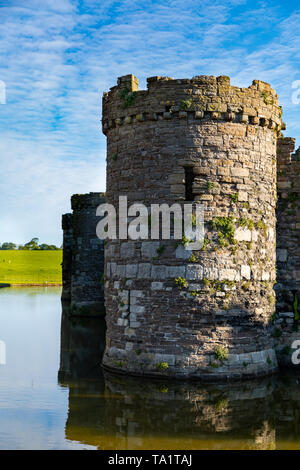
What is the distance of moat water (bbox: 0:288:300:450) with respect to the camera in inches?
305

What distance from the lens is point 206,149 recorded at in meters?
11.5

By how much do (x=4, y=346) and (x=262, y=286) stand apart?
7.65 meters

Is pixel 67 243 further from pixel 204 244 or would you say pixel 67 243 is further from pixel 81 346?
pixel 204 244

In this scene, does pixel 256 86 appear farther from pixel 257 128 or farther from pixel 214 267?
pixel 214 267

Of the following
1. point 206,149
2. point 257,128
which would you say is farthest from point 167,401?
point 257,128

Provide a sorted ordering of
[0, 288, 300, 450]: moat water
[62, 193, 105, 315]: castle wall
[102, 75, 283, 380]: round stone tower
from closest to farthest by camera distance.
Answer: [0, 288, 300, 450]: moat water, [102, 75, 283, 380]: round stone tower, [62, 193, 105, 315]: castle wall

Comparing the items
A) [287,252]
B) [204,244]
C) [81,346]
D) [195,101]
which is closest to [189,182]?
[204,244]

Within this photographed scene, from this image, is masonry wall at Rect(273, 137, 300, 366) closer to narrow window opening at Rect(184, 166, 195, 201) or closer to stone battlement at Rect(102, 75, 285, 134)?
stone battlement at Rect(102, 75, 285, 134)

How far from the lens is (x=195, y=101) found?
11477mm

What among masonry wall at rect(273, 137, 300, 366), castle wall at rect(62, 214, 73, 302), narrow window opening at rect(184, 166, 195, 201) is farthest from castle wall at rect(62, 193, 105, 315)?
narrow window opening at rect(184, 166, 195, 201)

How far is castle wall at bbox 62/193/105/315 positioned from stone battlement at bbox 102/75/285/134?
11.8 metres
